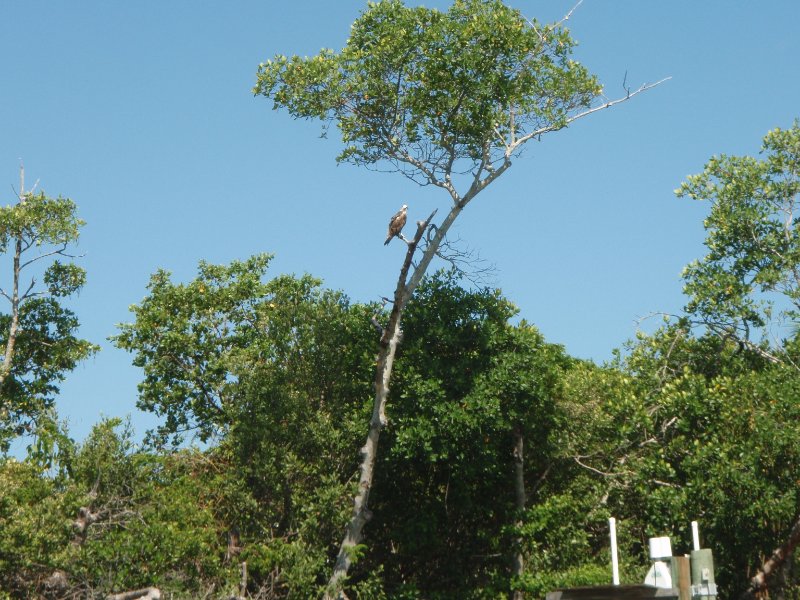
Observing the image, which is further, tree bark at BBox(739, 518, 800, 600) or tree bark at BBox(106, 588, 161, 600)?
tree bark at BBox(739, 518, 800, 600)

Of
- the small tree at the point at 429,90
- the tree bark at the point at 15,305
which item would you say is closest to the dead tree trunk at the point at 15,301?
the tree bark at the point at 15,305

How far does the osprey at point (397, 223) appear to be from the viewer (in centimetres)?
1994

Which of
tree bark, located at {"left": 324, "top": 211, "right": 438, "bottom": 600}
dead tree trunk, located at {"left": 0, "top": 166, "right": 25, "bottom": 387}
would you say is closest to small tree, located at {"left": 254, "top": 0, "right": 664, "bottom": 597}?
tree bark, located at {"left": 324, "top": 211, "right": 438, "bottom": 600}

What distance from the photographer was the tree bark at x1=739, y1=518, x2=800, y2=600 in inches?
807

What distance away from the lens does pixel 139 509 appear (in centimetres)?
1955

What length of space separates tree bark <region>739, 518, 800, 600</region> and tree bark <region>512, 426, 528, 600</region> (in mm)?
4857

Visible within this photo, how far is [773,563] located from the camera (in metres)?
21.2

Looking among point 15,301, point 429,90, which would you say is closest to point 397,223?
point 429,90

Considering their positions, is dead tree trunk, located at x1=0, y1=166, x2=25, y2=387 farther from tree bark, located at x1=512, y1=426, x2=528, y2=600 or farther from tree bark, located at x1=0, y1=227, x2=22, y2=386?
tree bark, located at x1=512, y1=426, x2=528, y2=600

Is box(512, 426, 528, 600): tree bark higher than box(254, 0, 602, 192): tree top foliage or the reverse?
the reverse

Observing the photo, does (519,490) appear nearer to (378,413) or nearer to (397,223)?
(378,413)

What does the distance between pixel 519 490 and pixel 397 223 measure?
7.38m

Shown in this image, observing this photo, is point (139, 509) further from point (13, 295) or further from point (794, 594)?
point (794, 594)

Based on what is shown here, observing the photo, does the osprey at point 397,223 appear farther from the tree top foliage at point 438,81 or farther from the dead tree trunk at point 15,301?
the dead tree trunk at point 15,301
